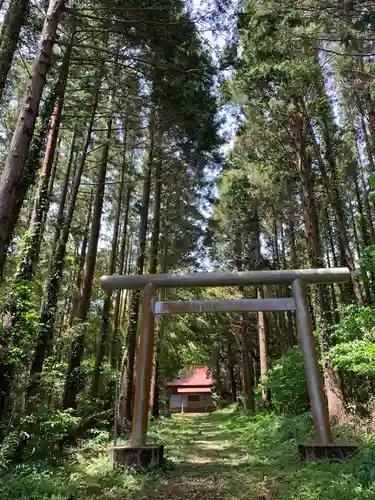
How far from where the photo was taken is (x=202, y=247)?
17.0 metres

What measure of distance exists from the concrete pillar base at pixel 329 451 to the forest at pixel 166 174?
0.37 meters

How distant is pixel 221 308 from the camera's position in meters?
6.80

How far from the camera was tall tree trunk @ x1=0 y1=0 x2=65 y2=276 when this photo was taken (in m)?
5.04

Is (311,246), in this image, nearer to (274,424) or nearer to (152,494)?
(274,424)

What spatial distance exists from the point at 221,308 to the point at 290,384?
5654 mm

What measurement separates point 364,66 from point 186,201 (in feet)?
24.5

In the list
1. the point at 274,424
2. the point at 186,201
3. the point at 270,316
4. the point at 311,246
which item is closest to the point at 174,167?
the point at 186,201

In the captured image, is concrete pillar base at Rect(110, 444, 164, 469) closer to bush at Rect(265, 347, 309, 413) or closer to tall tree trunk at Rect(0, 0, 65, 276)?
tall tree trunk at Rect(0, 0, 65, 276)

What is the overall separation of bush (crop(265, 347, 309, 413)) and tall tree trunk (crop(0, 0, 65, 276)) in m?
8.76

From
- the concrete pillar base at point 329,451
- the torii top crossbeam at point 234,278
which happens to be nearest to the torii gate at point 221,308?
the torii top crossbeam at point 234,278

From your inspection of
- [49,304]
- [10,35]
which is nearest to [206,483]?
[49,304]

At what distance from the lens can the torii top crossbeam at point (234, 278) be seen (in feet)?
22.0

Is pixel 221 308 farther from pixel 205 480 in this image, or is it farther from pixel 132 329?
pixel 132 329

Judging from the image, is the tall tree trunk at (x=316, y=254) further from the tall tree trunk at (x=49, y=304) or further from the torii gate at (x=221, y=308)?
the tall tree trunk at (x=49, y=304)
